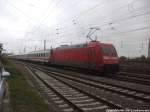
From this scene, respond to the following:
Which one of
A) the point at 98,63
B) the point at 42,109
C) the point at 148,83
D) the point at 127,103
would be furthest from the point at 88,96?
the point at 98,63

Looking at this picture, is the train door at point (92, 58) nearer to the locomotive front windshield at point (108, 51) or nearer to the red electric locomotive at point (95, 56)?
the red electric locomotive at point (95, 56)

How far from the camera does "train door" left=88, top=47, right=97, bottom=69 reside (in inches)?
997

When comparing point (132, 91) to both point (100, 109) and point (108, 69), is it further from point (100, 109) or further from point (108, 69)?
point (108, 69)

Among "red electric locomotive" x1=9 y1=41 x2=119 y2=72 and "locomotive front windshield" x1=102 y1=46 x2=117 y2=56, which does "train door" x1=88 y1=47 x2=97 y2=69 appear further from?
"locomotive front windshield" x1=102 y1=46 x2=117 y2=56

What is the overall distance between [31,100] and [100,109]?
9.25 ft

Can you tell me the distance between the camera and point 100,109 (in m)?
9.69

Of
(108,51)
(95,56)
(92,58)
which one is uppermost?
(108,51)

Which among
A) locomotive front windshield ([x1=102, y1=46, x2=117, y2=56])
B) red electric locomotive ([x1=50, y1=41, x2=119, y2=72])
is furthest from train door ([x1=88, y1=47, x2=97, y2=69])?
locomotive front windshield ([x1=102, y1=46, x2=117, y2=56])

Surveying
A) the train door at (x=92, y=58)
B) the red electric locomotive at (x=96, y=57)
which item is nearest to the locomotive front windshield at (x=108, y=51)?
the red electric locomotive at (x=96, y=57)

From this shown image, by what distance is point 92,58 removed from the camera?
25719 millimetres

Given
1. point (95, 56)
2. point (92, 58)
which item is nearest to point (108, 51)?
point (95, 56)

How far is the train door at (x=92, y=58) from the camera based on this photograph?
25334 mm

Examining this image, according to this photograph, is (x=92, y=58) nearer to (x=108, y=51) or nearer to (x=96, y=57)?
(x=96, y=57)

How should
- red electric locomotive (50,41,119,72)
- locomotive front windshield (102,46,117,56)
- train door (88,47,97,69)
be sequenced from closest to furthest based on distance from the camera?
red electric locomotive (50,41,119,72) → locomotive front windshield (102,46,117,56) → train door (88,47,97,69)
